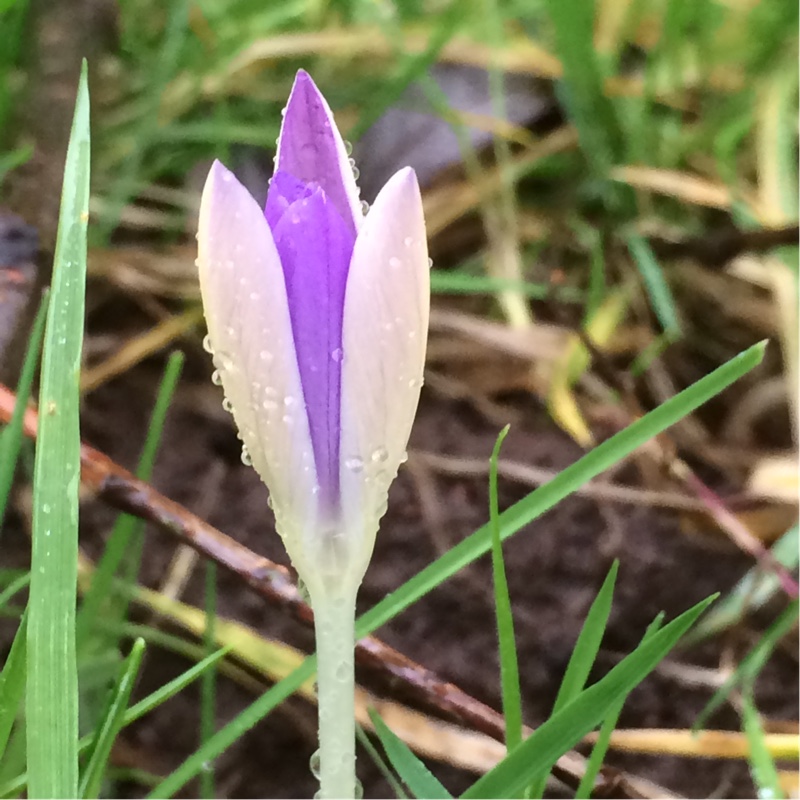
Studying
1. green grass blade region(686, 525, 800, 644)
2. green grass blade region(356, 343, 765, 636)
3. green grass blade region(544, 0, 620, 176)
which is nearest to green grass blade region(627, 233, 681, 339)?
green grass blade region(544, 0, 620, 176)

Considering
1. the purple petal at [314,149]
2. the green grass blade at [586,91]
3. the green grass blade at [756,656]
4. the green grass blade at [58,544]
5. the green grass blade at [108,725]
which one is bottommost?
the green grass blade at [756,656]

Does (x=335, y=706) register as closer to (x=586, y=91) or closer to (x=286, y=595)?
(x=286, y=595)

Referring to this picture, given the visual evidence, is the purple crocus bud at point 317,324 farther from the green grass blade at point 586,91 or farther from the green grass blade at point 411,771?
the green grass blade at point 586,91

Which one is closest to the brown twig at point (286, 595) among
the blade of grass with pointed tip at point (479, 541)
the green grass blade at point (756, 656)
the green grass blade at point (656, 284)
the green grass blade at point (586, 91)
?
the blade of grass with pointed tip at point (479, 541)

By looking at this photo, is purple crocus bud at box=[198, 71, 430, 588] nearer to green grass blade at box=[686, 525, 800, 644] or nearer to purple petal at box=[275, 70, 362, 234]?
purple petal at box=[275, 70, 362, 234]

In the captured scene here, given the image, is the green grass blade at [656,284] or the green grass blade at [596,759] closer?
the green grass blade at [596,759]

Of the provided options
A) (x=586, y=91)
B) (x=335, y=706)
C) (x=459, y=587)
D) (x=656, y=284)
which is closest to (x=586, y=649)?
(x=335, y=706)

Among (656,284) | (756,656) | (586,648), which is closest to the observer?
(586,648)

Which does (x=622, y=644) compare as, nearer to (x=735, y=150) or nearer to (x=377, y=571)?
(x=377, y=571)
